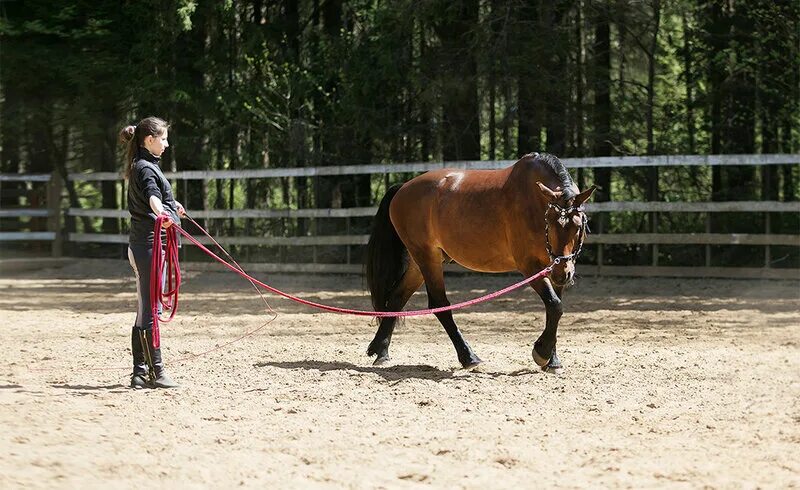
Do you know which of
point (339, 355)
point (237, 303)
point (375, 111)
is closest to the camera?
point (339, 355)

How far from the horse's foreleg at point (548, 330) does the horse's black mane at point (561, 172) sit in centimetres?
65

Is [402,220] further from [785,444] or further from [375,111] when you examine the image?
[375,111]

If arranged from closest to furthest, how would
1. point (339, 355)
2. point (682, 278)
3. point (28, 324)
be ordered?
1. point (339, 355)
2. point (28, 324)
3. point (682, 278)

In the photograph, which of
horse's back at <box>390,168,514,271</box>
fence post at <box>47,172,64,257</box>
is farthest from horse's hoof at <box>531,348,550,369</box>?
fence post at <box>47,172,64,257</box>

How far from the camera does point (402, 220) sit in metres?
7.43

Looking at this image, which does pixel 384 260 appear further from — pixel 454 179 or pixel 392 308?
pixel 454 179

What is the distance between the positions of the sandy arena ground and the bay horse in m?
0.46

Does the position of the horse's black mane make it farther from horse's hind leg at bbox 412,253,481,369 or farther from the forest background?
the forest background

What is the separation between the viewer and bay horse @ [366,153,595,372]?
6.54 m

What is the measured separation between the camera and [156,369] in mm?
6207

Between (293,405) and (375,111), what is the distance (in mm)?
9203

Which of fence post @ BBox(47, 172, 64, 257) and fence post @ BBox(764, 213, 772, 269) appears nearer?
fence post @ BBox(764, 213, 772, 269)

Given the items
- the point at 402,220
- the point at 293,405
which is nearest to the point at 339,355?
the point at 402,220

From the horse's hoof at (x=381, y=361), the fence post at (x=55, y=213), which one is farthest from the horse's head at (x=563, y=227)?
the fence post at (x=55, y=213)
